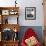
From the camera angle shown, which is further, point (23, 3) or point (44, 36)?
point (23, 3)

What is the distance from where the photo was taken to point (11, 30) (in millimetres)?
5961

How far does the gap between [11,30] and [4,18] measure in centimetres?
54

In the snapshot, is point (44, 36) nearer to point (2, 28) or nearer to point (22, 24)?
point (22, 24)

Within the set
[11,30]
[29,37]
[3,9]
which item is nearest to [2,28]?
[11,30]

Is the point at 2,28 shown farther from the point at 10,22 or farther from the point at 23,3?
the point at 23,3

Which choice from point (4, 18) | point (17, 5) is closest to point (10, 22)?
point (4, 18)

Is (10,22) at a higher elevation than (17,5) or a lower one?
lower

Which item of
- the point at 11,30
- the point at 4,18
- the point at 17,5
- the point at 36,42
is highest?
the point at 17,5

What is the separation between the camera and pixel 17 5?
6090 millimetres

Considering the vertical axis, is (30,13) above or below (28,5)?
below

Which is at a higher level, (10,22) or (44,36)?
(10,22)

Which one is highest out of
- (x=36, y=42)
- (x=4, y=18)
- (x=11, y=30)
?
(x=4, y=18)

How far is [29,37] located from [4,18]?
1198mm

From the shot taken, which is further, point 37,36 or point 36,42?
point 37,36
